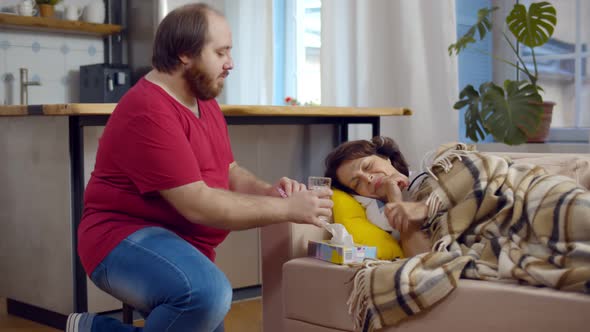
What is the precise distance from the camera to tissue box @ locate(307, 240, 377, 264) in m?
2.13

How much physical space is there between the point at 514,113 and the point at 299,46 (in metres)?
2.13

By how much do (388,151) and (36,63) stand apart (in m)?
3.31

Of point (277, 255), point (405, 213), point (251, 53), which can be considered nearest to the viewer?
point (405, 213)

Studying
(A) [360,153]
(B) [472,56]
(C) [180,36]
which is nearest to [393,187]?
(A) [360,153]

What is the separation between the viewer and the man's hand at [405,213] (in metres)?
2.22

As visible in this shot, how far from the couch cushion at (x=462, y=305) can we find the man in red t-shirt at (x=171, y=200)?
30 cm

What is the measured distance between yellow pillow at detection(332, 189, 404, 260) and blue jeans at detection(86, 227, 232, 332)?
0.59 metres

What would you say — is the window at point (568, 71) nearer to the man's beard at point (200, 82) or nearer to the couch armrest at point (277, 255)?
the couch armrest at point (277, 255)

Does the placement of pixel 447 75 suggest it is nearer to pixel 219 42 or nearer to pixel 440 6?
pixel 440 6

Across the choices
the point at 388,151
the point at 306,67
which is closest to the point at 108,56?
the point at 306,67

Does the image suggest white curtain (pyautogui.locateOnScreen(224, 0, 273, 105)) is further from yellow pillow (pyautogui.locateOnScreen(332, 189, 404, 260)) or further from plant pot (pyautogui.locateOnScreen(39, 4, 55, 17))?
yellow pillow (pyautogui.locateOnScreen(332, 189, 404, 260))

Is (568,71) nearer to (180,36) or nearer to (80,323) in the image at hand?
(180,36)

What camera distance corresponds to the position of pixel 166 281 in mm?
1787

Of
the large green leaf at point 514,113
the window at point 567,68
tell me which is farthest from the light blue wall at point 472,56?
the large green leaf at point 514,113
